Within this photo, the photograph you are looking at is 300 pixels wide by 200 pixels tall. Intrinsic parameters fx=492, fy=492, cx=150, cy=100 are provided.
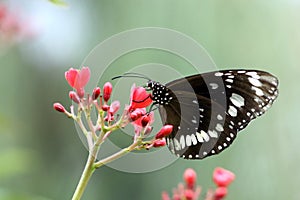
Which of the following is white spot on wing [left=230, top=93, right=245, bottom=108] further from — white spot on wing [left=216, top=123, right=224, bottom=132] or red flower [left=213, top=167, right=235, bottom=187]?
red flower [left=213, top=167, right=235, bottom=187]

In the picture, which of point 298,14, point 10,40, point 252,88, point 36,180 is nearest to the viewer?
point 252,88

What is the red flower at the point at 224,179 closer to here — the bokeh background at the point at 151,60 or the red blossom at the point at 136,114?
the red blossom at the point at 136,114

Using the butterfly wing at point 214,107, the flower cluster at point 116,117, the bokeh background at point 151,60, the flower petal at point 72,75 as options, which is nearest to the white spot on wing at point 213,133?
the butterfly wing at point 214,107

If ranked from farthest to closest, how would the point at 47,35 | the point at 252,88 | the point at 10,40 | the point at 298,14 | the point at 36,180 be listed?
1. the point at 36,180
2. the point at 47,35
3. the point at 298,14
4. the point at 10,40
5. the point at 252,88

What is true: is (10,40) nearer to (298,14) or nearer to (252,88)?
(252,88)

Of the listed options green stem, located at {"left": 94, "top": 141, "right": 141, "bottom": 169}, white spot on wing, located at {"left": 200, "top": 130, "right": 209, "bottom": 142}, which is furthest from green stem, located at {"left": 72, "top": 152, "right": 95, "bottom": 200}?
white spot on wing, located at {"left": 200, "top": 130, "right": 209, "bottom": 142}

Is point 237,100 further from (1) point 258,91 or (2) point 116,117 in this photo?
(2) point 116,117

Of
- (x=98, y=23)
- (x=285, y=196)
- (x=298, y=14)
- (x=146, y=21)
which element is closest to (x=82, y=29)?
(x=98, y=23)
